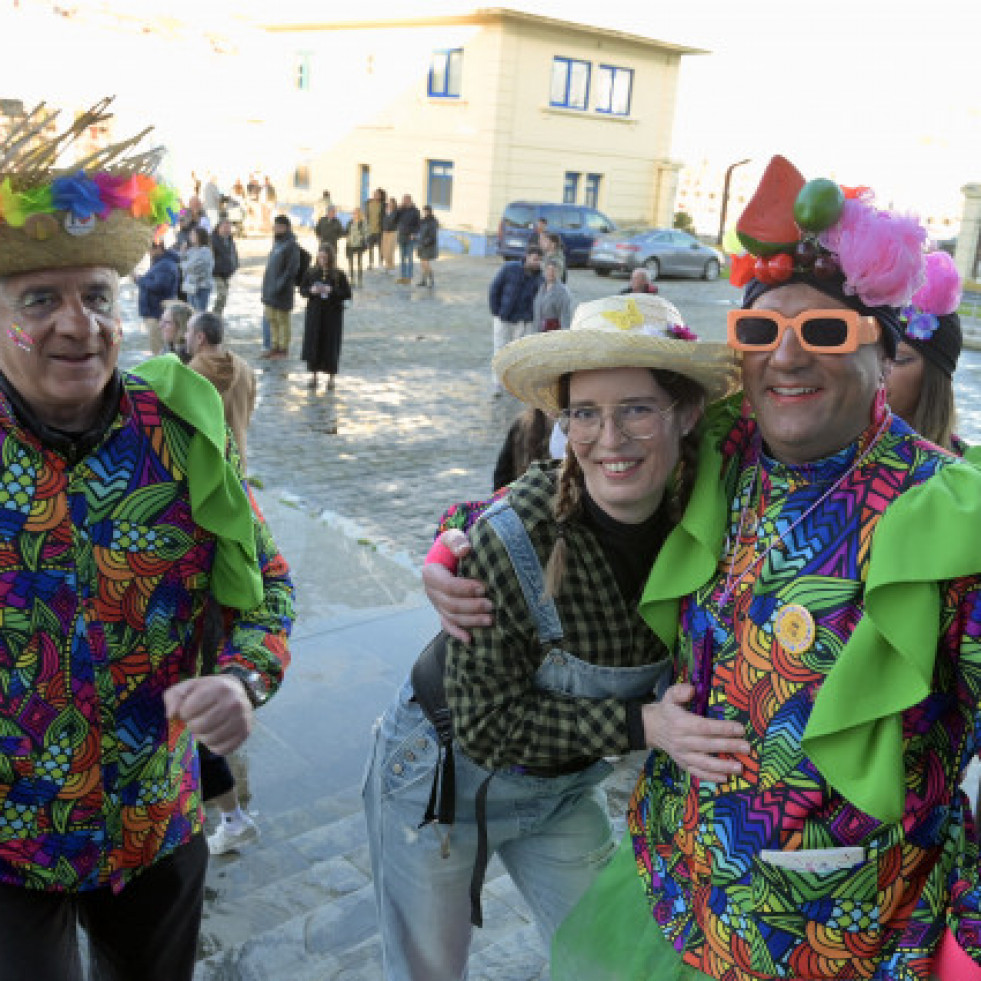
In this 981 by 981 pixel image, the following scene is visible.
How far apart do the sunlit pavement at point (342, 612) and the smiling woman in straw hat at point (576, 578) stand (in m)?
1.09

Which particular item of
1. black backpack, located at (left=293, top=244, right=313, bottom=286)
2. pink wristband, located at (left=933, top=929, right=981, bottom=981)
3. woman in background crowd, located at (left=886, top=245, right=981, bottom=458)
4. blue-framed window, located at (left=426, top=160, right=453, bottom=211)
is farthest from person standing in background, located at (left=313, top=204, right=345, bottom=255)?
pink wristband, located at (left=933, top=929, right=981, bottom=981)

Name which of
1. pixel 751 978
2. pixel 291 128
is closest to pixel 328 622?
pixel 751 978

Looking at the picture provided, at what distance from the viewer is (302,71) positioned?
1278 inches

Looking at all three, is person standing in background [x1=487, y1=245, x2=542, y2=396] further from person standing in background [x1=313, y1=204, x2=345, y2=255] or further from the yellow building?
the yellow building

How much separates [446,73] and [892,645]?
2936 centimetres

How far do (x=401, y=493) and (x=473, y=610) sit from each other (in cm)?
589

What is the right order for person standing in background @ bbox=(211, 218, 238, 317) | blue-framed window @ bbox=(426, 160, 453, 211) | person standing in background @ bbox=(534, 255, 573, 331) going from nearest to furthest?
person standing in background @ bbox=(534, 255, 573, 331), person standing in background @ bbox=(211, 218, 238, 317), blue-framed window @ bbox=(426, 160, 453, 211)

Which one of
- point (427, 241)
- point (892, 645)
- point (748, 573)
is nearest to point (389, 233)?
point (427, 241)

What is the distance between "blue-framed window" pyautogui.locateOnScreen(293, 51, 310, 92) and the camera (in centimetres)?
3228

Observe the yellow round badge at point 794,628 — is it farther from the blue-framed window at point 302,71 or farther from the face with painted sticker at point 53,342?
the blue-framed window at point 302,71

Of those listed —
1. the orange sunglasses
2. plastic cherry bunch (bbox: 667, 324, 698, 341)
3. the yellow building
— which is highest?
the yellow building

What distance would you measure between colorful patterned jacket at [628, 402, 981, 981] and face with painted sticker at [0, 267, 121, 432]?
1223 mm

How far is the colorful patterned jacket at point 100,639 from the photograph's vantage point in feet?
6.27

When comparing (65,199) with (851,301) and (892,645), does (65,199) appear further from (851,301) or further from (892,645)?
(892,645)
